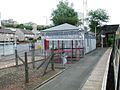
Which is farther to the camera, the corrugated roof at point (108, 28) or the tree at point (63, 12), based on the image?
the tree at point (63, 12)

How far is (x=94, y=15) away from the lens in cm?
4688

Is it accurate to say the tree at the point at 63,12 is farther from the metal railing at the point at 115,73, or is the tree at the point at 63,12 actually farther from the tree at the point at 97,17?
the metal railing at the point at 115,73

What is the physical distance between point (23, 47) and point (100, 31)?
21.4 meters

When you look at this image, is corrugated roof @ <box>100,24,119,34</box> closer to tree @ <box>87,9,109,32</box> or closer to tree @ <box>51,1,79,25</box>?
tree @ <box>87,9,109,32</box>

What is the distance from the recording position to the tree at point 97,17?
153 ft

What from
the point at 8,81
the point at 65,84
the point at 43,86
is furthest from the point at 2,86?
the point at 65,84

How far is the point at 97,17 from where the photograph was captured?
153 ft

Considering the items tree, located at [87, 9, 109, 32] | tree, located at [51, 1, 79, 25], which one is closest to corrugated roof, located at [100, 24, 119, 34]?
tree, located at [87, 9, 109, 32]

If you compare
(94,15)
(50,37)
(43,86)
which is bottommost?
(43,86)

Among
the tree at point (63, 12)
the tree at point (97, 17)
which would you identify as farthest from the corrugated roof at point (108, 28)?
the tree at point (63, 12)

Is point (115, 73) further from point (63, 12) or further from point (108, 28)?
point (63, 12)

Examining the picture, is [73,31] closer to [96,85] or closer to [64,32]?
[64,32]

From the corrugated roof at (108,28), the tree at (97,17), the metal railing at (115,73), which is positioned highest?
the tree at (97,17)

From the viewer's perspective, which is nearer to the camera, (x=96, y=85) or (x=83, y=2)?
(x=96, y=85)
